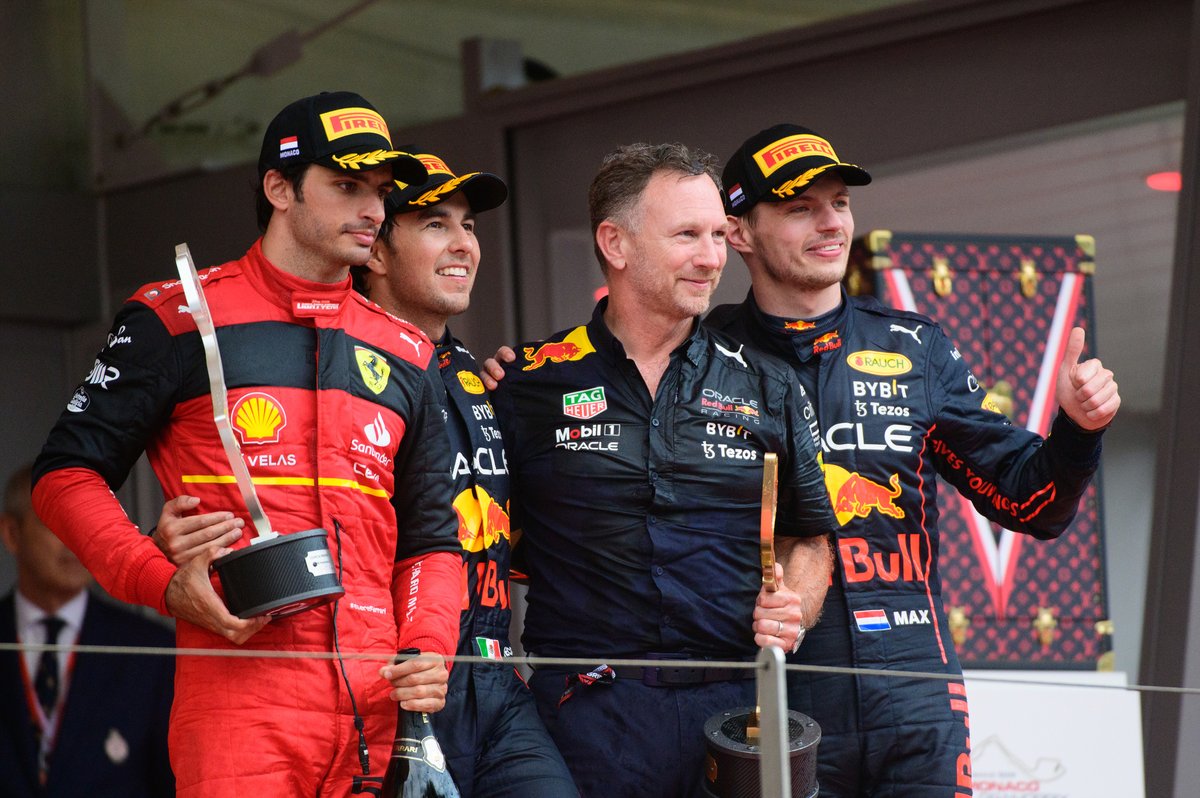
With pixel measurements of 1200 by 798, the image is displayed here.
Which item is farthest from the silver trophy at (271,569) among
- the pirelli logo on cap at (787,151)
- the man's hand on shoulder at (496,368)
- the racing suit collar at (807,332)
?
the pirelli logo on cap at (787,151)

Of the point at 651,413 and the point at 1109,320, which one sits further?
the point at 1109,320

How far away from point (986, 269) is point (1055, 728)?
4.00 feet

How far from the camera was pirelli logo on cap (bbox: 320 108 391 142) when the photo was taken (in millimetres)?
2607

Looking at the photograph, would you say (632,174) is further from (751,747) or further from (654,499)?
(751,747)

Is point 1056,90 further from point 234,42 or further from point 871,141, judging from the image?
point 234,42

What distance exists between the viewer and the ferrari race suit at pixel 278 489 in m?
2.37

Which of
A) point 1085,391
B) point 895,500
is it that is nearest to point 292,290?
point 895,500

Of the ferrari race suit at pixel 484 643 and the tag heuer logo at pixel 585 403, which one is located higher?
the tag heuer logo at pixel 585 403

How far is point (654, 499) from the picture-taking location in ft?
9.52

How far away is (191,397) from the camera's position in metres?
2.47

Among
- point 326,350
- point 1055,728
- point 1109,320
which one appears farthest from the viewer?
point 1109,320

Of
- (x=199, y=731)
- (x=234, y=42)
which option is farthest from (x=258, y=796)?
(x=234, y=42)

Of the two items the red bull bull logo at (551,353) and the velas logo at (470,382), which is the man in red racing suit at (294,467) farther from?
the red bull bull logo at (551,353)

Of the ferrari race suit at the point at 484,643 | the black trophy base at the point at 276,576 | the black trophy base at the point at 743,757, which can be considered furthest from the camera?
the ferrari race suit at the point at 484,643
